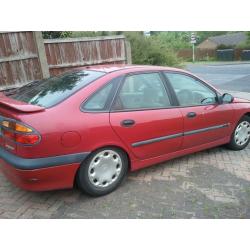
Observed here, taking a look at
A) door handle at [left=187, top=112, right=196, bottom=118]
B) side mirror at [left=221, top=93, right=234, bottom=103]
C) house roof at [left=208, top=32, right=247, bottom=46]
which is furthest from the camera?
house roof at [left=208, top=32, right=247, bottom=46]

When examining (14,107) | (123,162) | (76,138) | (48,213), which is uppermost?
(14,107)

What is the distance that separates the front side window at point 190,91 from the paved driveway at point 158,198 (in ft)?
3.19

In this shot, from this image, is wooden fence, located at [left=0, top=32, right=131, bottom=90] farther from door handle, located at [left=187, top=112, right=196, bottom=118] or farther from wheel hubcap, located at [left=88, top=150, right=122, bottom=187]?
door handle, located at [left=187, top=112, right=196, bottom=118]

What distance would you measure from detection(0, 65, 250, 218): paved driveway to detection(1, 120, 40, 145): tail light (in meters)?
0.85

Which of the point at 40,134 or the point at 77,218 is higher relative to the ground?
the point at 40,134

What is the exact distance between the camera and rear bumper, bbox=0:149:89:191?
288 centimetres

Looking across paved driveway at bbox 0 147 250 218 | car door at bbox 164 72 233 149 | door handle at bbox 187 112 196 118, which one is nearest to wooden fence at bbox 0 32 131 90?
paved driveway at bbox 0 147 250 218

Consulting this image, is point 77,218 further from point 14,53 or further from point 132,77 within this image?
point 14,53

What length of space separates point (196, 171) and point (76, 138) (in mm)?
1958

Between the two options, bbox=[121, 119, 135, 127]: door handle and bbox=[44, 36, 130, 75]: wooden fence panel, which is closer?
bbox=[121, 119, 135, 127]: door handle

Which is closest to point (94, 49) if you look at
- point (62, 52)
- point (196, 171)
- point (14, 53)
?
point (62, 52)

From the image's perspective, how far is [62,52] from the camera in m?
6.45

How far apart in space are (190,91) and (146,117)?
1015 mm

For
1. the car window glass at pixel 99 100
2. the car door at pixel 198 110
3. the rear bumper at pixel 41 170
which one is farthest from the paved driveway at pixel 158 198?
the car window glass at pixel 99 100
